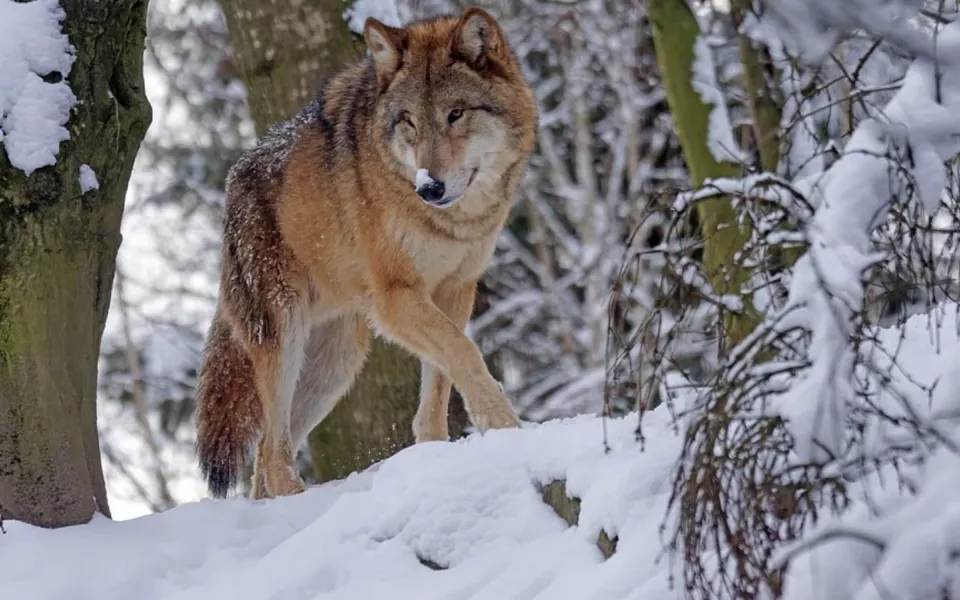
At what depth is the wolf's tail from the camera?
20.9ft

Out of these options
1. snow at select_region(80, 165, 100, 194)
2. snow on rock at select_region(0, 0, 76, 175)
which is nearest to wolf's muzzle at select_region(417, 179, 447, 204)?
snow at select_region(80, 165, 100, 194)

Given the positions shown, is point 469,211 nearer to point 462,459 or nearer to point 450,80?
point 450,80

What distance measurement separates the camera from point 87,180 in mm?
5141

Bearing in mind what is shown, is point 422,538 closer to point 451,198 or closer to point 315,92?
point 451,198

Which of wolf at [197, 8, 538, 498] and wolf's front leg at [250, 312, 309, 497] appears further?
wolf's front leg at [250, 312, 309, 497]

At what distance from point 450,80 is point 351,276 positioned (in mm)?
1055

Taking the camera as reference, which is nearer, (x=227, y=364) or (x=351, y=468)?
Answer: (x=227, y=364)

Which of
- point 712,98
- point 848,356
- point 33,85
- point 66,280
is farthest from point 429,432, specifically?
point 848,356

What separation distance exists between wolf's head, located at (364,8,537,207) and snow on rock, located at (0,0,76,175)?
1555 mm

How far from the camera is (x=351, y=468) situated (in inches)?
290

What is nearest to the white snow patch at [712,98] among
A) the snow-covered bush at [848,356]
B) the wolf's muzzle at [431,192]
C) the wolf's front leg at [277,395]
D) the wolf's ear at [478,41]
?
the wolf's ear at [478,41]

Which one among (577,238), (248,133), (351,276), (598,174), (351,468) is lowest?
(351,468)

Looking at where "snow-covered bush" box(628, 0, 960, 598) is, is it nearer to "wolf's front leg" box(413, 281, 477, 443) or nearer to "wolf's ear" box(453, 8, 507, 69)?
"wolf's ear" box(453, 8, 507, 69)

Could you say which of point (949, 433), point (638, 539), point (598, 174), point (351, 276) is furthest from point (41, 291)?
point (598, 174)
